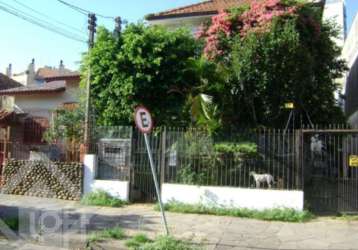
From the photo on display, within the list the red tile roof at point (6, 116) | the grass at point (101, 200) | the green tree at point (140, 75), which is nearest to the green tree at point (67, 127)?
the green tree at point (140, 75)

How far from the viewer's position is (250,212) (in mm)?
11641

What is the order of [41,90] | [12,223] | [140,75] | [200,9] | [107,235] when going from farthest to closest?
1. [41,90]
2. [200,9]
3. [140,75]
4. [12,223]
5. [107,235]

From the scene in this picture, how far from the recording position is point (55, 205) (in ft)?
42.8

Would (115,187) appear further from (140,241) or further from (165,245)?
(165,245)

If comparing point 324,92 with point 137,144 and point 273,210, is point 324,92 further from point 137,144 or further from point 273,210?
point 137,144

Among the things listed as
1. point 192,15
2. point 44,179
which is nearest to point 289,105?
point 192,15

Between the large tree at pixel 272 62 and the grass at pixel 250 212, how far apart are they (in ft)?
10.8

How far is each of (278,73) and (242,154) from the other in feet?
9.33

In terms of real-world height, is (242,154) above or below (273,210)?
above

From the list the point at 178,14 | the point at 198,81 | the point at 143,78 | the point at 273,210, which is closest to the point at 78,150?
the point at 143,78

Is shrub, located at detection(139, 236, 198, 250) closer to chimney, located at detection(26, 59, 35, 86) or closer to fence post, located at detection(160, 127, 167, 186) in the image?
fence post, located at detection(160, 127, 167, 186)

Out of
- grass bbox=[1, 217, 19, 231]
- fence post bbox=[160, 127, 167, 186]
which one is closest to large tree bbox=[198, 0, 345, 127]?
fence post bbox=[160, 127, 167, 186]

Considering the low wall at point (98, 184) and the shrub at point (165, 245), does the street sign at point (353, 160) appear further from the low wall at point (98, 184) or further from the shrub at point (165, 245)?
the low wall at point (98, 184)

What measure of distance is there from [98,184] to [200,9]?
30.1 ft
